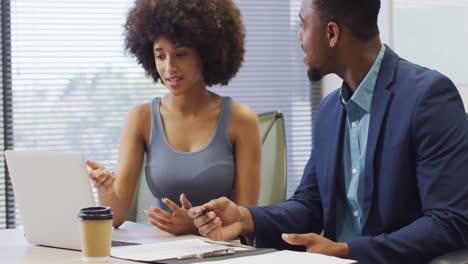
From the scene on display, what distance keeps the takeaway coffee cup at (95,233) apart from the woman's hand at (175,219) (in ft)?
1.50

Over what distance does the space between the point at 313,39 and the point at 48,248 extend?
2.87 feet

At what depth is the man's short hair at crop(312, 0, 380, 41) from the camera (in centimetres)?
205

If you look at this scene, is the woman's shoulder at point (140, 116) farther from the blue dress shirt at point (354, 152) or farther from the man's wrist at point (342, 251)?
the man's wrist at point (342, 251)

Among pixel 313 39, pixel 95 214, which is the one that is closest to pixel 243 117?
pixel 313 39

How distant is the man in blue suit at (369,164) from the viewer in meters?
1.77

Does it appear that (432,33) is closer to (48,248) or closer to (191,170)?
(191,170)

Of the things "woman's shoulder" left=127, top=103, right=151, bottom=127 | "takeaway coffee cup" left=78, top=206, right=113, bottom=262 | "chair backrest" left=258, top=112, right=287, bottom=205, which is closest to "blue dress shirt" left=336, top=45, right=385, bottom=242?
"chair backrest" left=258, top=112, right=287, bottom=205

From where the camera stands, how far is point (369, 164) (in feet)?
6.34

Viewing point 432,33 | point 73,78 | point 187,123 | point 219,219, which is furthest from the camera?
point 73,78

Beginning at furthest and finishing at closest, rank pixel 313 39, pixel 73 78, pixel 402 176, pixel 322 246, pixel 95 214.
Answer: pixel 73 78 → pixel 313 39 → pixel 402 176 → pixel 322 246 → pixel 95 214

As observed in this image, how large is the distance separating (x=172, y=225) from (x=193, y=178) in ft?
1.56

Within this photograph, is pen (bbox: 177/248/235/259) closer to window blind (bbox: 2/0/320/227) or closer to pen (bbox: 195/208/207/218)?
pen (bbox: 195/208/207/218)

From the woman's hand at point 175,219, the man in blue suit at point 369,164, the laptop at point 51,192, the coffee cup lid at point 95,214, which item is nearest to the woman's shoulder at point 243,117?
the man in blue suit at point 369,164

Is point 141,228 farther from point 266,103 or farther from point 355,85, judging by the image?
point 266,103
